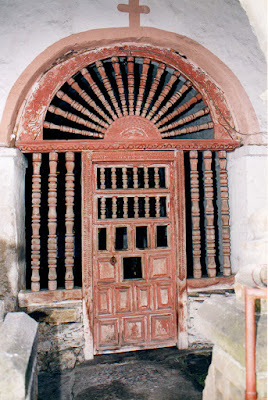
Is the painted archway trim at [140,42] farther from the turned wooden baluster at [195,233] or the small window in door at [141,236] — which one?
the small window in door at [141,236]

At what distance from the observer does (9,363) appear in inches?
73.4

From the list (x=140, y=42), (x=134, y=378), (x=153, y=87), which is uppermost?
(x=140, y=42)

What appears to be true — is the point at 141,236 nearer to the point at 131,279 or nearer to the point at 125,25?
the point at 131,279

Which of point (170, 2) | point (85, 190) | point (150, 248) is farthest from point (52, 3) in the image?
point (150, 248)

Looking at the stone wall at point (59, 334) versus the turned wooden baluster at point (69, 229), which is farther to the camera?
the turned wooden baluster at point (69, 229)

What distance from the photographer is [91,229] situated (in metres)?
3.92

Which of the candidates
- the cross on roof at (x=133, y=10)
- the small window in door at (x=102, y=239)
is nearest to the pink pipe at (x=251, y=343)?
the cross on roof at (x=133, y=10)

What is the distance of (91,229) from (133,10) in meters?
2.77

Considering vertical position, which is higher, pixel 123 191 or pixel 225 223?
pixel 123 191

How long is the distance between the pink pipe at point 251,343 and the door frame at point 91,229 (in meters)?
2.38

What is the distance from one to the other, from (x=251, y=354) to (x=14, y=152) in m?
3.11

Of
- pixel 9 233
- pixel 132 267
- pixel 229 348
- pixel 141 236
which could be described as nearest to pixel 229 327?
pixel 229 348

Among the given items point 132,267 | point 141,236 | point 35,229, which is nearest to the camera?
point 35,229

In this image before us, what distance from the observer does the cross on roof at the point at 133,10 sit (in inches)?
150
